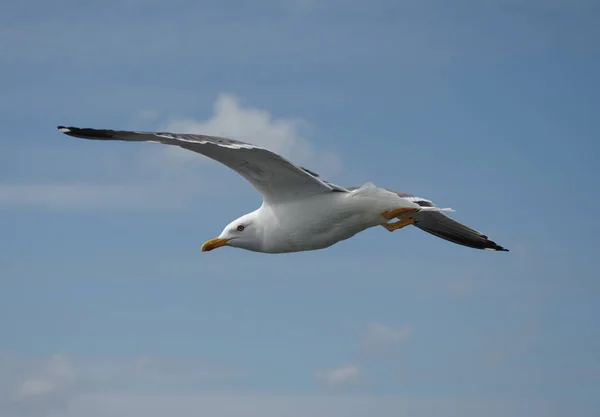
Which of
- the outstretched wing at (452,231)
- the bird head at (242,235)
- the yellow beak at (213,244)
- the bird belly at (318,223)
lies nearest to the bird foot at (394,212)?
the bird belly at (318,223)

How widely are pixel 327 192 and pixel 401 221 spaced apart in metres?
1.50

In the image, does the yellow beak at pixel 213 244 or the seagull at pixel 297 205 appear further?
the yellow beak at pixel 213 244

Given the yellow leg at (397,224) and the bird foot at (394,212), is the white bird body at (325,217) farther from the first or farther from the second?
the yellow leg at (397,224)

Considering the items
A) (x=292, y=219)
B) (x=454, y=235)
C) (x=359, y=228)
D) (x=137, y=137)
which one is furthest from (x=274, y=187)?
(x=454, y=235)

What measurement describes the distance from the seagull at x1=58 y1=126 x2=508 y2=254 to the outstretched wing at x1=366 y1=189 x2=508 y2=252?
1520 mm

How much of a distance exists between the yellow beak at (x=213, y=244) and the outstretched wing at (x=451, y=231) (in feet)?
12.6

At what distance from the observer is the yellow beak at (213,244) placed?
16562 mm

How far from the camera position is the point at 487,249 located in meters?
18.5

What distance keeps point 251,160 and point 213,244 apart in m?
2.82

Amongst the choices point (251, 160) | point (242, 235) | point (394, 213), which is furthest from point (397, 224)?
point (251, 160)

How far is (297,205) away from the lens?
1517 cm

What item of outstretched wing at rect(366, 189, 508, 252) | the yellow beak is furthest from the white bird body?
outstretched wing at rect(366, 189, 508, 252)

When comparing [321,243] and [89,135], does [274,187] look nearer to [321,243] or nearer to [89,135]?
[321,243]

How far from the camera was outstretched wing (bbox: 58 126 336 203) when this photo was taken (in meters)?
13.4
